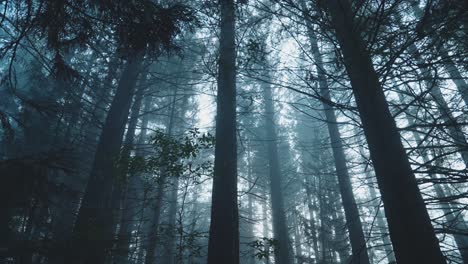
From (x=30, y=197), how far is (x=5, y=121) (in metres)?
1.37

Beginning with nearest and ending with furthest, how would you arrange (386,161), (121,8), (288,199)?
(386,161) < (121,8) < (288,199)

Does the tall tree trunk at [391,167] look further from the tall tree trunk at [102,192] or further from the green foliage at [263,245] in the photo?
the green foliage at [263,245]

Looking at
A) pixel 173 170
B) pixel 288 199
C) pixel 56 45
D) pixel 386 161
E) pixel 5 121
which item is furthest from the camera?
pixel 288 199

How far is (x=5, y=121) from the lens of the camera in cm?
427

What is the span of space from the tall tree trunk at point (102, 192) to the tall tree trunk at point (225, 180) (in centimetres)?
216

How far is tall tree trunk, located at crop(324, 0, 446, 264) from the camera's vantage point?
7.59 ft

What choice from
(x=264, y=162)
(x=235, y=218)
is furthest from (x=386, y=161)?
(x=264, y=162)

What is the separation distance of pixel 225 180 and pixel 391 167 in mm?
3494

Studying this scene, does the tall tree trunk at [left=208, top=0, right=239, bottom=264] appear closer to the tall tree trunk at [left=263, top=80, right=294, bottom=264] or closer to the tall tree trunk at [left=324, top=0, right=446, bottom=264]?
the tall tree trunk at [left=324, top=0, right=446, bottom=264]

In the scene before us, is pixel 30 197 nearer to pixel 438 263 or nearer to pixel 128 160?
pixel 128 160

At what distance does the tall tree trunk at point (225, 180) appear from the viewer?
487 centimetres

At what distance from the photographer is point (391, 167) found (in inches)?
103

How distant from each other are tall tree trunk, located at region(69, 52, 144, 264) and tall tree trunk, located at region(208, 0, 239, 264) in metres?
2.16

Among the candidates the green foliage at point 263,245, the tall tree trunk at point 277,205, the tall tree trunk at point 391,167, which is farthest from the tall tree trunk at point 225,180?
the tall tree trunk at point 277,205
